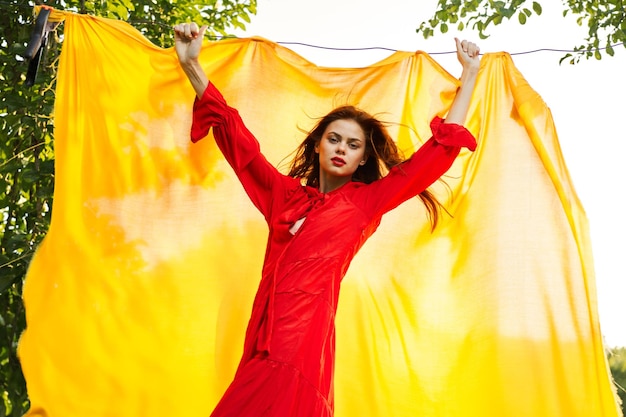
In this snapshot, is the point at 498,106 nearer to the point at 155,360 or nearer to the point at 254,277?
the point at 254,277

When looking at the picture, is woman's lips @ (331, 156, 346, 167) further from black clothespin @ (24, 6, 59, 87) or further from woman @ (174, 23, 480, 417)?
black clothespin @ (24, 6, 59, 87)

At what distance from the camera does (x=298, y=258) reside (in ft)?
10.4

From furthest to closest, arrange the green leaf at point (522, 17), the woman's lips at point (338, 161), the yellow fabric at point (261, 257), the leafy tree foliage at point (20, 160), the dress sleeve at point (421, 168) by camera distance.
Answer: the green leaf at point (522, 17) < the leafy tree foliage at point (20, 160) < the yellow fabric at point (261, 257) < the woman's lips at point (338, 161) < the dress sleeve at point (421, 168)

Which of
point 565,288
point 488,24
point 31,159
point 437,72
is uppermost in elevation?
point 488,24

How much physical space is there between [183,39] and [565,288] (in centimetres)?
176

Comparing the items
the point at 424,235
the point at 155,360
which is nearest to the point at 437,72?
the point at 424,235

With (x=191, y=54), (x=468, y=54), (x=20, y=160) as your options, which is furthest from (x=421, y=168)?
(x=20, y=160)

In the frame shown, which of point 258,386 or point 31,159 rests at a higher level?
point 31,159

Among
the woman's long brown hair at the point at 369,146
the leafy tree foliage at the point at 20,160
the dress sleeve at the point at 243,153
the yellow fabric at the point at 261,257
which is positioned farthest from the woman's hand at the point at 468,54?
the leafy tree foliage at the point at 20,160

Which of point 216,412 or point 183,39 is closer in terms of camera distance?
point 216,412

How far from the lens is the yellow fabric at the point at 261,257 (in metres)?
3.69

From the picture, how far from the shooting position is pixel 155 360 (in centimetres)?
382

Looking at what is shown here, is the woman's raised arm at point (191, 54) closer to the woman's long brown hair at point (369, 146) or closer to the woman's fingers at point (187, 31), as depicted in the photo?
the woman's fingers at point (187, 31)

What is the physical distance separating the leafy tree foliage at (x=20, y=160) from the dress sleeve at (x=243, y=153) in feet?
5.88
